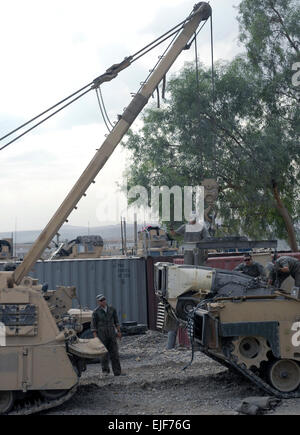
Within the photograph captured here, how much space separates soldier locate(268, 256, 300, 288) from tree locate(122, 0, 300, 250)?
17.3 meters

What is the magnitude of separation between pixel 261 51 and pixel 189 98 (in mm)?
3959

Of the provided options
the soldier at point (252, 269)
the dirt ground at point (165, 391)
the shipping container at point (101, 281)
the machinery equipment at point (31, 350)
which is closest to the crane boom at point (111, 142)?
the machinery equipment at point (31, 350)

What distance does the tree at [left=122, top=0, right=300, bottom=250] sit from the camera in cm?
2973

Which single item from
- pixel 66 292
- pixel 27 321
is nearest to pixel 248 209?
pixel 66 292

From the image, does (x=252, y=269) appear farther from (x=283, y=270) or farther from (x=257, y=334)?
(x=257, y=334)

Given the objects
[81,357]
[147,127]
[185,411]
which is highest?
[147,127]

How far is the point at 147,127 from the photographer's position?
107 ft

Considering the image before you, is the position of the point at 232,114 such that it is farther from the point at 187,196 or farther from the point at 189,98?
the point at 187,196

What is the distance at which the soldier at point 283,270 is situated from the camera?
39.3 ft

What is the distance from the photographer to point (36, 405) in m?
10.8

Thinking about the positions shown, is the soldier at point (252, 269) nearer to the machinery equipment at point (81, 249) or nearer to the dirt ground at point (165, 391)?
the dirt ground at point (165, 391)

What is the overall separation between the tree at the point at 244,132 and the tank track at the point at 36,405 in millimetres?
19349

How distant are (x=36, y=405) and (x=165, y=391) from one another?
237 cm
